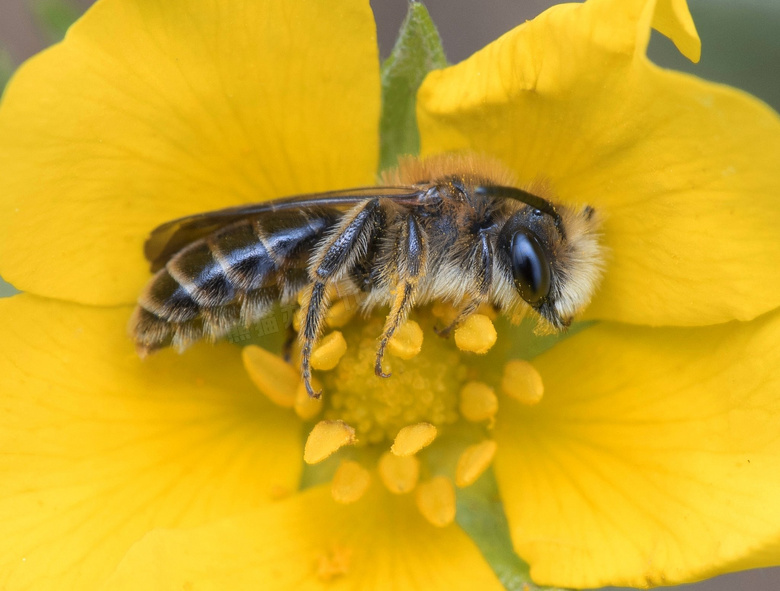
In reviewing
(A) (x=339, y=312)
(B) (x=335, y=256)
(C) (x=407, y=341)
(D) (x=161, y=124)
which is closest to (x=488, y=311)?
(C) (x=407, y=341)

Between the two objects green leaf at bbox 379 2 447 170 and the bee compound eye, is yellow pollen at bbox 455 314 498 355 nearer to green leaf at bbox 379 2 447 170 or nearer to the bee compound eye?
the bee compound eye

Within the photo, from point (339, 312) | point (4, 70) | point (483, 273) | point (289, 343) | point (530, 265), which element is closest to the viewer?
point (530, 265)

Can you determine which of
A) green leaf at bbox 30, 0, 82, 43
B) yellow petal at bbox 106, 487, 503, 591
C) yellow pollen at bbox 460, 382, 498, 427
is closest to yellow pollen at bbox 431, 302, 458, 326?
yellow pollen at bbox 460, 382, 498, 427

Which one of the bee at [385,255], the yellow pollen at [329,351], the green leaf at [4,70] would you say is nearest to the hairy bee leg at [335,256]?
the bee at [385,255]

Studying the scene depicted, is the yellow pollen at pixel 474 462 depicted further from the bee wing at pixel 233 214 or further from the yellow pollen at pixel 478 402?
the bee wing at pixel 233 214

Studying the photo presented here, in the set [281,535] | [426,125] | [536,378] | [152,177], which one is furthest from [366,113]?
[281,535]

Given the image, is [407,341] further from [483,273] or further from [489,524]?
[489,524]
